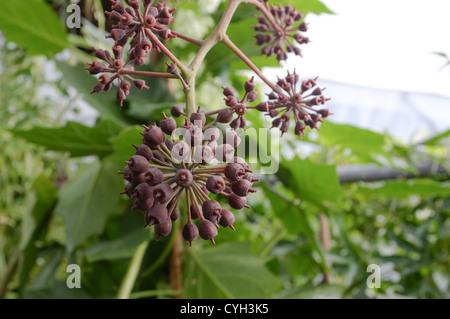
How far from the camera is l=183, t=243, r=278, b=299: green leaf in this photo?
0.45 metres

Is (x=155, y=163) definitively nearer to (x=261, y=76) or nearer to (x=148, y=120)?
(x=261, y=76)

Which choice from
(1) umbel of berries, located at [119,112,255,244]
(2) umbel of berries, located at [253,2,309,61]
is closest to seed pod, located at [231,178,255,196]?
(1) umbel of berries, located at [119,112,255,244]

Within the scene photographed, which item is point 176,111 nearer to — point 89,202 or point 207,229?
point 207,229

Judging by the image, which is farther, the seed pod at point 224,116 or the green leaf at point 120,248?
the green leaf at point 120,248

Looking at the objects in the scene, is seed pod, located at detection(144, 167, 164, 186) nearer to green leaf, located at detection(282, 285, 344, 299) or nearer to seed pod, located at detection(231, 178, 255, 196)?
seed pod, located at detection(231, 178, 255, 196)

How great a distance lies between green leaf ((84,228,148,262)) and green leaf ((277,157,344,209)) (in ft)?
0.53

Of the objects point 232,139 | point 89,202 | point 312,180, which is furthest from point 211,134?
point 89,202

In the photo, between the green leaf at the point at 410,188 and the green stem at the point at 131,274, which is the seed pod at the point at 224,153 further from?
the green leaf at the point at 410,188

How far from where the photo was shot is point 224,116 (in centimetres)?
17

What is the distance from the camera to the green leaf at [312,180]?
41 centimetres

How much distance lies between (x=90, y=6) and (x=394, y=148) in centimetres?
61

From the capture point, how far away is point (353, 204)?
2.59ft

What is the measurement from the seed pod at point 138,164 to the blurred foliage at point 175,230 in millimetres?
152

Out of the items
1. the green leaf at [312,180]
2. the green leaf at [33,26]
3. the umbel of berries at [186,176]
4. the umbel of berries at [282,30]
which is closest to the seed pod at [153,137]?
the umbel of berries at [186,176]
